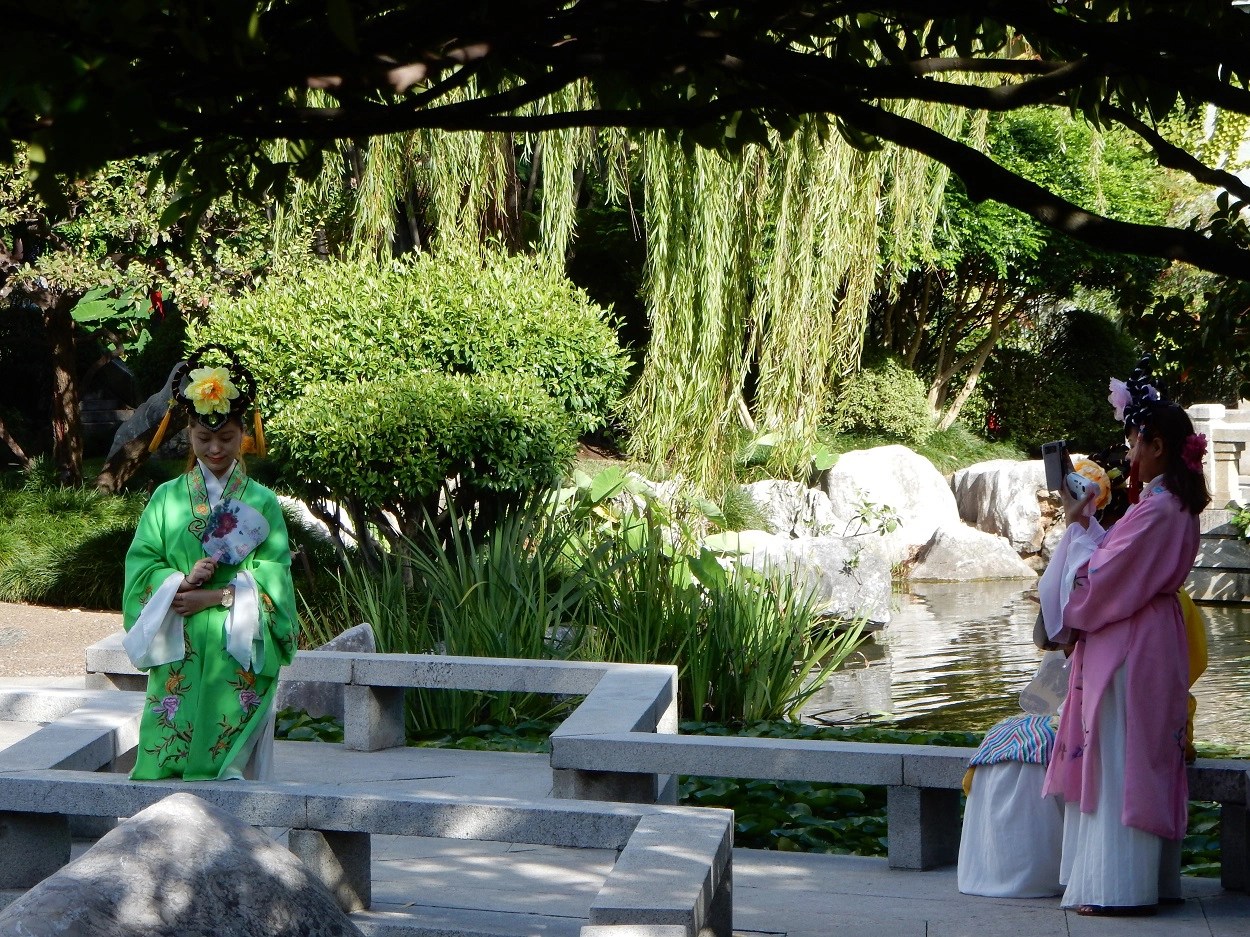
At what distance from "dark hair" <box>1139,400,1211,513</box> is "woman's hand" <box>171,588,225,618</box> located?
126 inches

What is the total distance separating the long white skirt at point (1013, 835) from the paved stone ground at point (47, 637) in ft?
20.0

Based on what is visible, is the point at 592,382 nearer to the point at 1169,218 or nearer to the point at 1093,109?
the point at 1093,109

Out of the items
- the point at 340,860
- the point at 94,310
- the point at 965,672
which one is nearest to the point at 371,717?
the point at 340,860

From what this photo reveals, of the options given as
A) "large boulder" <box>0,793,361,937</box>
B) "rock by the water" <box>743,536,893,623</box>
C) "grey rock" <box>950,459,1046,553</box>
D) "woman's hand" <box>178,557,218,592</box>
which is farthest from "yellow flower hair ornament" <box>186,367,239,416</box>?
"grey rock" <box>950,459,1046,553</box>

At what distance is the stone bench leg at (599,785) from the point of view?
4891mm

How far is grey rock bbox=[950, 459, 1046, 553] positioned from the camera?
60.2 ft

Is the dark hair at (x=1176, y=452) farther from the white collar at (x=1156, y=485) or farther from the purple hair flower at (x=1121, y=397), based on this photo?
the purple hair flower at (x=1121, y=397)

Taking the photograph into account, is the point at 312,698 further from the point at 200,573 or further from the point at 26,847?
the point at 26,847

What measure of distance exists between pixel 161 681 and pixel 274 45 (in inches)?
122

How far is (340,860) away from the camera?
402cm

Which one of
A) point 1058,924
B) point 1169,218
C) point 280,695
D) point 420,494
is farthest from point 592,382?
point 1169,218

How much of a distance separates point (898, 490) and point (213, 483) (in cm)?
1399

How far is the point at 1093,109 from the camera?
366 centimetres

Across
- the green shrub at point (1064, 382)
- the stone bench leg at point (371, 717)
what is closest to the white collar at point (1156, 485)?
the stone bench leg at point (371, 717)
